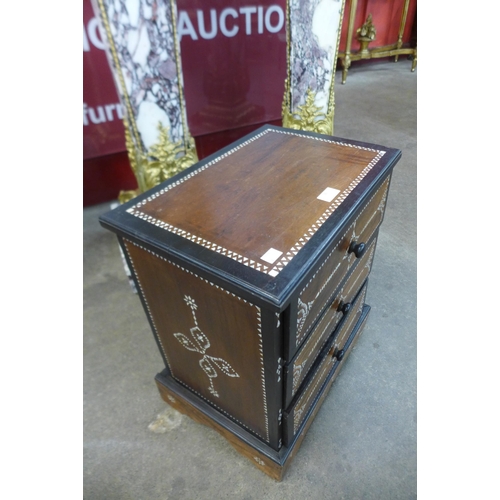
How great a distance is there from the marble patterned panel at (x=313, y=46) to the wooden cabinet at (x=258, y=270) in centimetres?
69

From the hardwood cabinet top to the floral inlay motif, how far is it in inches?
6.7

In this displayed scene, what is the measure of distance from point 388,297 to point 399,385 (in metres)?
0.45

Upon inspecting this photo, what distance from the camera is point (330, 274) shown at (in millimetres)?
837

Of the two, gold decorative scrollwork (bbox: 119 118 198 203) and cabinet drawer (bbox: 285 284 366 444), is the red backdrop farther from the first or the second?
cabinet drawer (bbox: 285 284 366 444)

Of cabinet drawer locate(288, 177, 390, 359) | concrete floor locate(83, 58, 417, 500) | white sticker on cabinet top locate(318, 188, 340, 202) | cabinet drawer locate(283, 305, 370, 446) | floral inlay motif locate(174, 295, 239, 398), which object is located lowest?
concrete floor locate(83, 58, 417, 500)

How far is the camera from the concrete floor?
1.10 metres

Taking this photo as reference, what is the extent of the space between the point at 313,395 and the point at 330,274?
0.49 metres

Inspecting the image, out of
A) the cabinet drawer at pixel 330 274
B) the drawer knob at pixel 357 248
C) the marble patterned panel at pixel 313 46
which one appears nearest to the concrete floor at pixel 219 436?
the cabinet drawer at pixel 330 274

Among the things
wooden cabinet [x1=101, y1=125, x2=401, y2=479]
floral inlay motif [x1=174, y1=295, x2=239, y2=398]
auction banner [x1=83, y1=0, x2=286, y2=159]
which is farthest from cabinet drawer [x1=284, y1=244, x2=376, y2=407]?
auction banner [x1=83, y1=0, x2=286, y2=159]

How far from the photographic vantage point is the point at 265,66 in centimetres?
218

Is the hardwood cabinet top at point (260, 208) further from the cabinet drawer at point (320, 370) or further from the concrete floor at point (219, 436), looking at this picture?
the concrete floor at point (219, 436)

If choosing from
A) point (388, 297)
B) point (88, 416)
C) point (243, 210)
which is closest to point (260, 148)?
point (243, 210)

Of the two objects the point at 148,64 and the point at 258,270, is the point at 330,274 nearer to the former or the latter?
the point at 258,270

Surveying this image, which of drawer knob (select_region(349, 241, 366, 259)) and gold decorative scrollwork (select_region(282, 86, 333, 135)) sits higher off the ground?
gold decorative scrollwork (select_region(282, 86, 333, 135))
